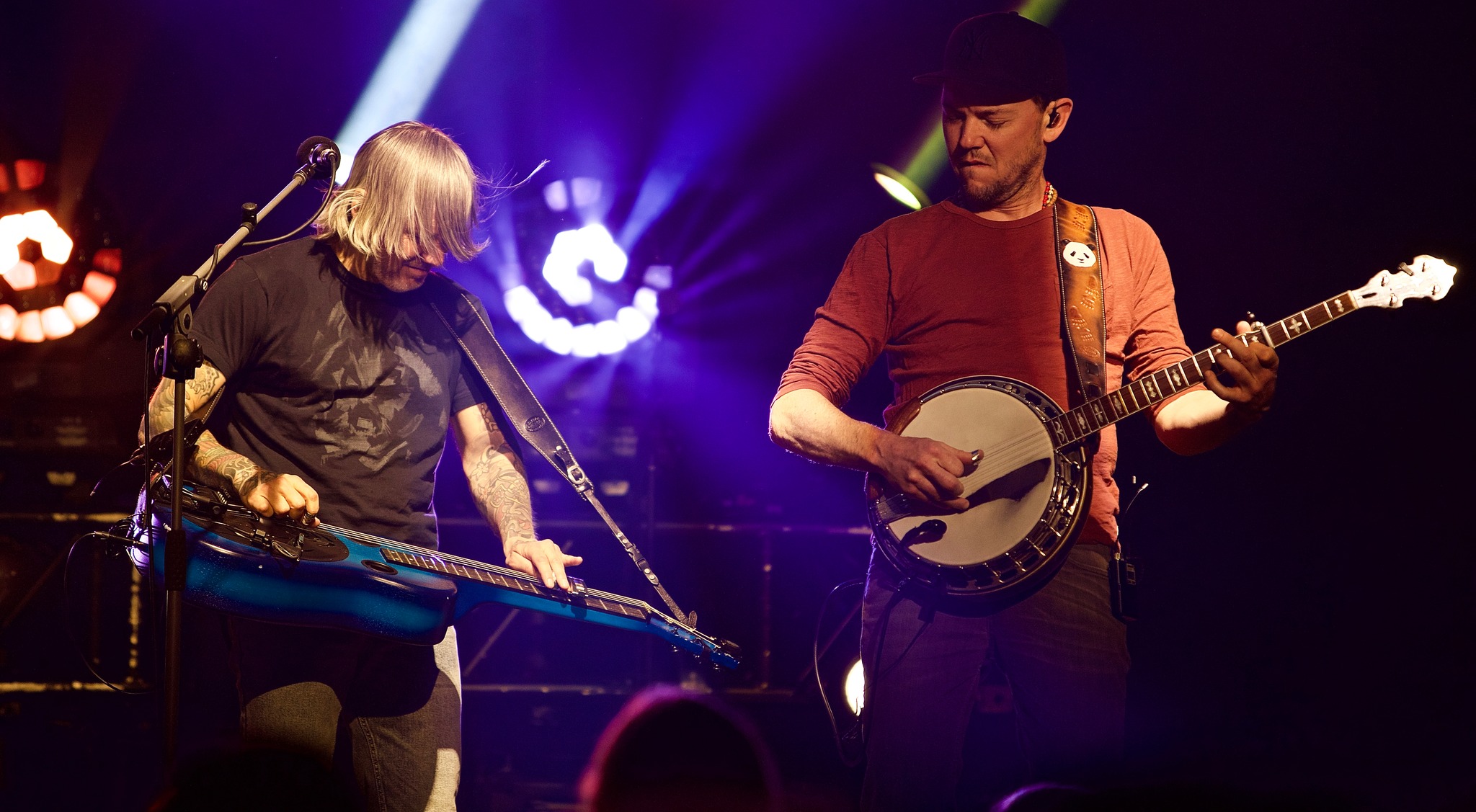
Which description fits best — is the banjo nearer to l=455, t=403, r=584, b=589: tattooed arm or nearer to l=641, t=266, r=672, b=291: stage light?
l=455, t=403, r=584, b=589: tattooed arm

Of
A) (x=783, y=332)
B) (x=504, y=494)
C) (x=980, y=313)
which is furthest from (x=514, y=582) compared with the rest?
(x=783, y=332)

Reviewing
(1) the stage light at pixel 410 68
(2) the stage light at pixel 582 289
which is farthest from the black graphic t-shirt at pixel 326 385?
(2) the stage light at pixel 582 289

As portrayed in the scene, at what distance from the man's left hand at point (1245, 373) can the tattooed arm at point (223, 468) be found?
222 cm

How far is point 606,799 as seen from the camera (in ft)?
6.97

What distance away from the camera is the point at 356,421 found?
2.65m

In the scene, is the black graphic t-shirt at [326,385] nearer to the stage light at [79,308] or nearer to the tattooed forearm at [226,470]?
the tattooed forearm at [226,470]

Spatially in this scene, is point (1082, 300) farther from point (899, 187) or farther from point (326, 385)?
point (899, 187)

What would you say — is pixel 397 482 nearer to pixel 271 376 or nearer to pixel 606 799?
pixel 271 376

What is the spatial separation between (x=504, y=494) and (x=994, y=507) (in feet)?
4.85


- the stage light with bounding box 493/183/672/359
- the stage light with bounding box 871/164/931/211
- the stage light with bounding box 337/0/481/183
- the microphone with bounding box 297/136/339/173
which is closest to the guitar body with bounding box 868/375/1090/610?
the microphone with bounding box 297/136/339/173

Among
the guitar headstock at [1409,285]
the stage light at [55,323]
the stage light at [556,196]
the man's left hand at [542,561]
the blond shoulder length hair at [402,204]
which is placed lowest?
the man's left hand at [542,561]

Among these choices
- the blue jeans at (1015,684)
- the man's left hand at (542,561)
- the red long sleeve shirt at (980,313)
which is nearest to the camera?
the blue jeans at (1015,684)

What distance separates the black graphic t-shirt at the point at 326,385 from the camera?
257 centimetres

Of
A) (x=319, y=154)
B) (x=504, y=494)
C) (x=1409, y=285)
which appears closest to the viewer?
(x=1409, y=285)
